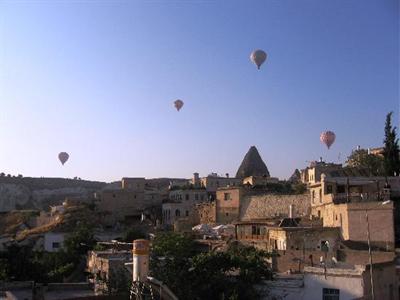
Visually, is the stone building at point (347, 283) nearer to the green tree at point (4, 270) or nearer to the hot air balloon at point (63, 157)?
the green tree at point (4, 270)

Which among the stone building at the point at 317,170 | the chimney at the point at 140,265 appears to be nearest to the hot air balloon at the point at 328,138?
the stone building at the point at 317,170

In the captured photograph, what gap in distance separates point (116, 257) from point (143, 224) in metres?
16.2

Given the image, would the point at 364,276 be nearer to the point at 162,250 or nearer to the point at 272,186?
the point at 162,250

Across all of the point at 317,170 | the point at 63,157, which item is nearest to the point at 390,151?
the point at 317,170

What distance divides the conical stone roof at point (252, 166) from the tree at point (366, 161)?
26.5ft

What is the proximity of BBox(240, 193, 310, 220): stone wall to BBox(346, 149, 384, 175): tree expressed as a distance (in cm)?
527

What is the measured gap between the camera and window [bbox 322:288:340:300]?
1319 centimetres

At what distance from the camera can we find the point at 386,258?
56.1 feet

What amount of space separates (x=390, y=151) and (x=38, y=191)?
33.5m

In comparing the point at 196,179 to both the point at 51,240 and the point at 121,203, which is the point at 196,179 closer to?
the point at 121,203

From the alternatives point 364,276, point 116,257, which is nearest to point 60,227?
point 116,257

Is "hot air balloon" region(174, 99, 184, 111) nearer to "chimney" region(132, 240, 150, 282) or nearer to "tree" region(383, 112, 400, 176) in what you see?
"tree" region(383, 112, 400, 176)

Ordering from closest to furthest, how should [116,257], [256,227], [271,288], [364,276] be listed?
1. [364,276]
2. [271,288]
3. [116,257]
4. [256,227]

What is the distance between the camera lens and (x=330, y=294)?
1327 centimetres
